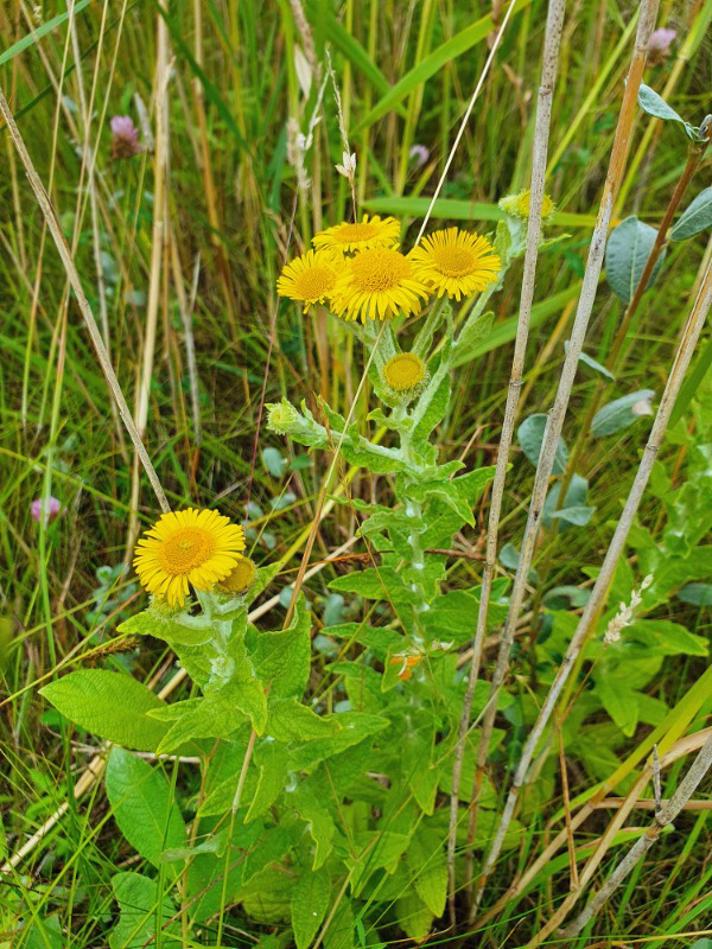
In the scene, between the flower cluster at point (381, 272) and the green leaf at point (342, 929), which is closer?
the flower cluster at point (381, 272)

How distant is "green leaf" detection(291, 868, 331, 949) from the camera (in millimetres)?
1174

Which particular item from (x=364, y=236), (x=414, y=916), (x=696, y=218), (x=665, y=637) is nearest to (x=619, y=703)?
(x=665, y=637)

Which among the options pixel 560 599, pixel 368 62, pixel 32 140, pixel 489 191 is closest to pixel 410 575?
pixel 560 599

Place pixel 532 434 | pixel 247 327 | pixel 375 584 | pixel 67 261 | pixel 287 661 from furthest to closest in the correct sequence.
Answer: pixel 247 327, pixel 532 434, pixel 375 584, pixel 287 661, pixel 67 261

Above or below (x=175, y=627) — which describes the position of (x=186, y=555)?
above

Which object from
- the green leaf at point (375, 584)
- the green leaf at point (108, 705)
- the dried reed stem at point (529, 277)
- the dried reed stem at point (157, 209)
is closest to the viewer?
the dried reed stem at point (529, 277)

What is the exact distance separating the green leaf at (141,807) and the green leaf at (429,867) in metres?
0.36

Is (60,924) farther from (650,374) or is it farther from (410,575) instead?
(650,374)

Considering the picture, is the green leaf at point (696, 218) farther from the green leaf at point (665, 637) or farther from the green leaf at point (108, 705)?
the green leaf at point (108, 705)

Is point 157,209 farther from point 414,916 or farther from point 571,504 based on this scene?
point 414,916

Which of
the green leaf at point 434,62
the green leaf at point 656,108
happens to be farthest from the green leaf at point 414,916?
the green leaf at point 434,62

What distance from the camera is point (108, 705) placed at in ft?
3.82

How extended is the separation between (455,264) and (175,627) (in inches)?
22.0

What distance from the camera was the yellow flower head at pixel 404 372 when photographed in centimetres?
104
